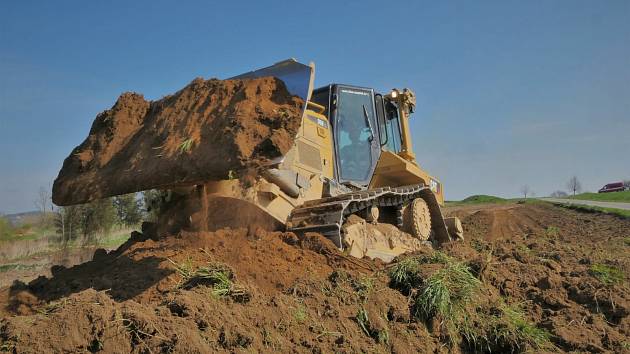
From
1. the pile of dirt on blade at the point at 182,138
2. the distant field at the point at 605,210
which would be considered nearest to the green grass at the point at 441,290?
the pile of dirt on blade at the point at 182,138

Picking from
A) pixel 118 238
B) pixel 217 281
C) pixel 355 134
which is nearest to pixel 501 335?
pixel 217 281

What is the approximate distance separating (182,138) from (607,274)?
529cm

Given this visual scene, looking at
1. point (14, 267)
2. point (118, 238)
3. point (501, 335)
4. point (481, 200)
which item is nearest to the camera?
point (501, 335)

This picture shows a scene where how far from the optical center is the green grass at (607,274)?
6605 mm

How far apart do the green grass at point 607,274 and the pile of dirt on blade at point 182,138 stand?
410 cm

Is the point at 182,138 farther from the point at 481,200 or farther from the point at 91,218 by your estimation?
the point at 481,200

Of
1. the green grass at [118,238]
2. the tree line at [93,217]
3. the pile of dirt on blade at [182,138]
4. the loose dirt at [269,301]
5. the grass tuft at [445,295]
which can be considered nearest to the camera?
the loose dirt at [269,301]

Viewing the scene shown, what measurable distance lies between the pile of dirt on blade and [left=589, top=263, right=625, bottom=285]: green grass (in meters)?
4.10

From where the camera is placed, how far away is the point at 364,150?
873 centimetres

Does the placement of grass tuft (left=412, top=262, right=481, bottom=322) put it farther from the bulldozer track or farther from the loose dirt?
the bulldozer track

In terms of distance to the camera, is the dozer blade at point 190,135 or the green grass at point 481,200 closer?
the dozer blade at point 190,135

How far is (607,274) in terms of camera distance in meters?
6.78

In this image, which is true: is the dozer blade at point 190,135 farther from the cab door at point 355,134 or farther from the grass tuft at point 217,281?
the cab door at point 355,134

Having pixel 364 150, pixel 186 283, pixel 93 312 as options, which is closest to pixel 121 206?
pixel 364 150
